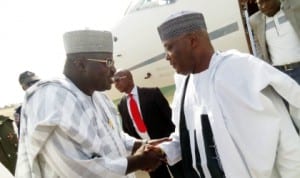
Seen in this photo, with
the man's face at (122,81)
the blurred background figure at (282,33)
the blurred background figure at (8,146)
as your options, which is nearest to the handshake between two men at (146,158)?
the blurred background figure at (282,33)

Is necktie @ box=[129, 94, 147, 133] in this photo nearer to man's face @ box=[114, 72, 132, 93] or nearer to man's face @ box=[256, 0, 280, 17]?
man's face @ box=[114, 72, 132, 93]

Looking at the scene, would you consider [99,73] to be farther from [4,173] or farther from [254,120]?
[4,173]

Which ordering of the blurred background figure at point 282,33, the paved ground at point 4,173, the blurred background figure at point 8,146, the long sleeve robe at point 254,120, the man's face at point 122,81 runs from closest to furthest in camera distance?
the long sleeve robe at point 254,120, the blurred background figure at point 282,33, the man's face at point 122,81, the blurred background figure at point 8,146, the paved ground at point 4,173

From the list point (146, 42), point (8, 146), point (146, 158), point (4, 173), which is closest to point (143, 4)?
point (146, 42)

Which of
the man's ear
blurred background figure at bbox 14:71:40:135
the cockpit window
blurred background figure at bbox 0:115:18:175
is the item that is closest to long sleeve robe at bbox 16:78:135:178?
the man's ear

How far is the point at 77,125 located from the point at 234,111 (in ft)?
2.89

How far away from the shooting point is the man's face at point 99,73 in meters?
2.76

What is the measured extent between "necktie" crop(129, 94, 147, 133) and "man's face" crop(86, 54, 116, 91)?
2.46m

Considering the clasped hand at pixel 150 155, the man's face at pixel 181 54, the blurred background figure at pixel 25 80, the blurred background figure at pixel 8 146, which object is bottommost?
the blurred background figure at pixel 8 146

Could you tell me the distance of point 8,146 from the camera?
659 cm

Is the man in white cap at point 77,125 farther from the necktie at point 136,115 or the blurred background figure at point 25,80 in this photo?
the blurred background figure at point 25,80

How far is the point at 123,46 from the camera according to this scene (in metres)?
8.55

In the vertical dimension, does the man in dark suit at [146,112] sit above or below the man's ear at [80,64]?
below

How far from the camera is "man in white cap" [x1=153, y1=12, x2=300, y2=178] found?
93.7 inches
